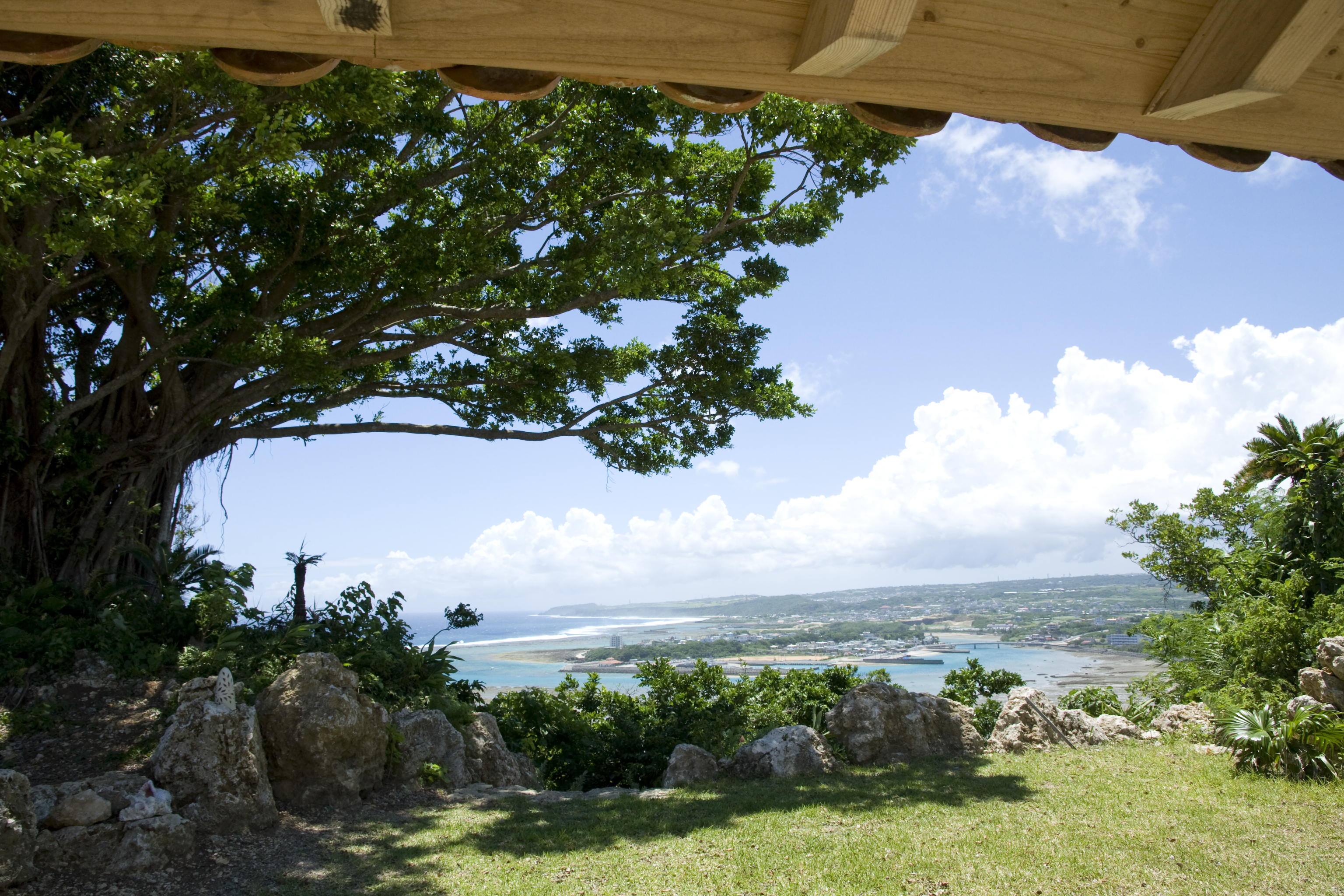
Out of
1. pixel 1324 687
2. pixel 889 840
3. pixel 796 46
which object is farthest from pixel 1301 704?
pixel 796 46

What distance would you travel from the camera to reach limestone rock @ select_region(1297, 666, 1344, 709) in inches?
316

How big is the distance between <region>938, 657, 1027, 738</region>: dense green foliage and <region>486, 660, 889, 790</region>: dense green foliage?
47.5 inches

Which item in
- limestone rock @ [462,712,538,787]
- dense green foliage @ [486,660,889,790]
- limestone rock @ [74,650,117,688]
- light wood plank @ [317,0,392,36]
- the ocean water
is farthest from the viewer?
the ocean water

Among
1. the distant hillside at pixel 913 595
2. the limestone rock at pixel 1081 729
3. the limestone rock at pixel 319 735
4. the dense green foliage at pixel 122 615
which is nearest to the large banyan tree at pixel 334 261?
the dense green foliage at pixel 122 615

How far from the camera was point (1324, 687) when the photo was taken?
8.12 m

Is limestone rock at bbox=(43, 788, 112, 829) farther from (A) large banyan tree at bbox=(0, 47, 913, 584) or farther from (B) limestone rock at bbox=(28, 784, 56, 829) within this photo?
(A) large banyan tree at bbox=(0, 47, 913, 584)

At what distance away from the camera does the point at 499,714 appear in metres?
10.9

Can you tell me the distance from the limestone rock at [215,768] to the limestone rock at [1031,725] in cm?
752

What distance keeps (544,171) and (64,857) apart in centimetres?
897

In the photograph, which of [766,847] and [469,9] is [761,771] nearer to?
[766,847]

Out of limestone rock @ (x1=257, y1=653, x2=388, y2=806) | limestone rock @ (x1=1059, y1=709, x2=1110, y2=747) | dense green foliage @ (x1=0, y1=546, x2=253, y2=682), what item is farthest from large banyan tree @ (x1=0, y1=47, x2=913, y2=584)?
limestone rock @ (x1=1059, y1=709, x2=1110, y2=747)

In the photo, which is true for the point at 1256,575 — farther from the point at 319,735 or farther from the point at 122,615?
the point at 122,615

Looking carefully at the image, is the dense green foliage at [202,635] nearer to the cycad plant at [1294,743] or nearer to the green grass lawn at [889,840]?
the green grass lawn at [889,840]

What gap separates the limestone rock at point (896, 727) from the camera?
9008mm
